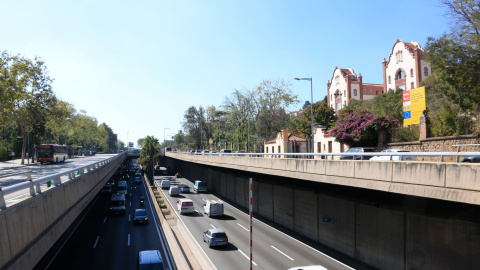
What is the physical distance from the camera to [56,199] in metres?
11.8

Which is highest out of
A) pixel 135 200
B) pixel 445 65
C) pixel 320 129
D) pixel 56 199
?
pixel 445 65

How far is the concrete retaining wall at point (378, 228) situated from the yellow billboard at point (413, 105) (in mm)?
14845

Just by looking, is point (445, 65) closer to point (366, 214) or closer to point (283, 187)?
point (366, 214)

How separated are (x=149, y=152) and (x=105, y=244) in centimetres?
5836

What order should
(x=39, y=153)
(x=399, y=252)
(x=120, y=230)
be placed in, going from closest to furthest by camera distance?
1. (x=399, y=252)
2. (x=120, y=230)
3. (x=39, y=153)

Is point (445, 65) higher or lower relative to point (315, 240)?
higher

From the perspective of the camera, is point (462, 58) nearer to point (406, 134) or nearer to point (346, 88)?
point (406, 134)

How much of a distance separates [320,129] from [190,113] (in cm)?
8217

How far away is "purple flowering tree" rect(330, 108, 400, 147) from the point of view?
30453mm

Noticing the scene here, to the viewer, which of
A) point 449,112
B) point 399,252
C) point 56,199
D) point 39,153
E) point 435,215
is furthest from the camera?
point 39,153

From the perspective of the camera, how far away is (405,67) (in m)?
67.6

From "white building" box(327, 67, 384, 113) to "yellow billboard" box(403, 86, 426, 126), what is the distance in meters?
50.9

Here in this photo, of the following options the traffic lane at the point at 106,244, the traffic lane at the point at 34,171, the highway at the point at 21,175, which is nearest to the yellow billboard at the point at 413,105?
the traffic lane at the point at 106,244

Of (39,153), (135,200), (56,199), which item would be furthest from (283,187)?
(39,153)
